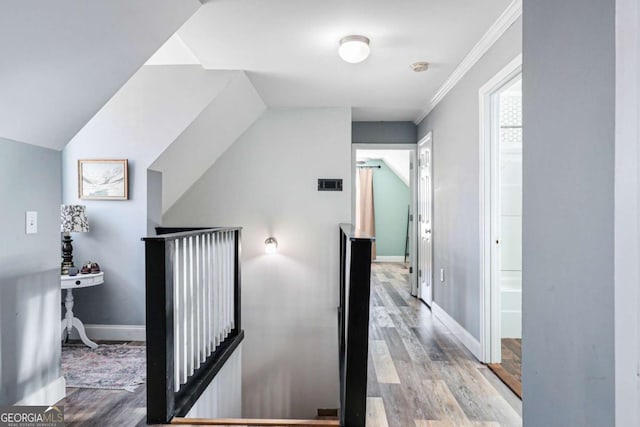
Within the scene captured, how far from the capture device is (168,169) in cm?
368

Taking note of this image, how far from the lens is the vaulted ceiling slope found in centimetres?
158

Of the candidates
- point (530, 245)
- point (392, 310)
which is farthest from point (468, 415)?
point (392, 310)

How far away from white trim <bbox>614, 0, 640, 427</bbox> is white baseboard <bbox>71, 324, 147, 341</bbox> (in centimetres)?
346

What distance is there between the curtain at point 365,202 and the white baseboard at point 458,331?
4.55m

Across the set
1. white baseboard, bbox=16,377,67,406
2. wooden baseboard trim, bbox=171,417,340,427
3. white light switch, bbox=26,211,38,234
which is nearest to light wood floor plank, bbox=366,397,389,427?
wooden baseboard trim, bbox=171,417,340,427

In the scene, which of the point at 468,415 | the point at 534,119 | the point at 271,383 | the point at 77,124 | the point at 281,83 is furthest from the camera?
the point at 271,383

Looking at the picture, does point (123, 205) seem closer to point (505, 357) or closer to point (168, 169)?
point (168, 169)

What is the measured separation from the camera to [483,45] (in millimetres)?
2723

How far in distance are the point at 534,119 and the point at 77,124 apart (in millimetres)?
2376

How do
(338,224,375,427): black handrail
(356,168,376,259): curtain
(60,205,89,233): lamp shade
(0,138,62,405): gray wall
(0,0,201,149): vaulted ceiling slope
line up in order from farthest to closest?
(356,168,376,259): curtain, (60,205,89,233): lamp shade, (0,138,62,405): gray wall, (338,224,375,427): black handrail, (0,0,201,149): vaulted ceiling slope

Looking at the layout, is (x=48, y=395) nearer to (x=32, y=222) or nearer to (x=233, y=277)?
(x=32, y=222)

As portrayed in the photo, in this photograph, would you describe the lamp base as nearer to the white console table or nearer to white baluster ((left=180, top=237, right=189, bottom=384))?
the white console table

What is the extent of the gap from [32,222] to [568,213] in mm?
2427

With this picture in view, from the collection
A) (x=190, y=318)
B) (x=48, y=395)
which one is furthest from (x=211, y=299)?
(x=48, y=395)
